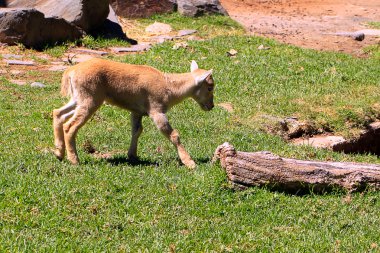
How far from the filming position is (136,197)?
7.00m

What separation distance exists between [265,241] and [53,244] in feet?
5.99

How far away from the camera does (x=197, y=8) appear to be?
64.4 ft

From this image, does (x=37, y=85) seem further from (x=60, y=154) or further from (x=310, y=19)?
(x=310, y=19)

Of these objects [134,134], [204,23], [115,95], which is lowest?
[204,23]

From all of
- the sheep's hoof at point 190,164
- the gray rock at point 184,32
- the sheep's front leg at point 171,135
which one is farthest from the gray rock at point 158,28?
the sheep's hoof at point 190,164

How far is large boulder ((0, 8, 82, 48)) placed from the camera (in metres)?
15.2

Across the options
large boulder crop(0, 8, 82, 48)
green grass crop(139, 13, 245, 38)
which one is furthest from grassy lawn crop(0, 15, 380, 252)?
green grass crop(139, 13, 245, 38)

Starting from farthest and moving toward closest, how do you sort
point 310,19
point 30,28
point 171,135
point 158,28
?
point 310,19 < point 158,28 < point 30,28 < point 171,135

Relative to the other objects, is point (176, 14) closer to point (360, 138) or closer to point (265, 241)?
point (360, 138)

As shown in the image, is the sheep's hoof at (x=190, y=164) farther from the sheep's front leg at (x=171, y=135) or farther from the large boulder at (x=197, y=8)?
the large boulder at (x=197, y=8)

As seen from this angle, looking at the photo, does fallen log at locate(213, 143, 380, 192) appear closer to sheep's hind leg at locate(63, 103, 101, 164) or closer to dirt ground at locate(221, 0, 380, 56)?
sheep's hind leg at locate(63, 103, 101, 164)

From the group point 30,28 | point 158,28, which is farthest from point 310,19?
point 30,28

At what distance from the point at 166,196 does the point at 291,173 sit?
4.38 feet

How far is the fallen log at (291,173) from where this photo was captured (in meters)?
7.26
